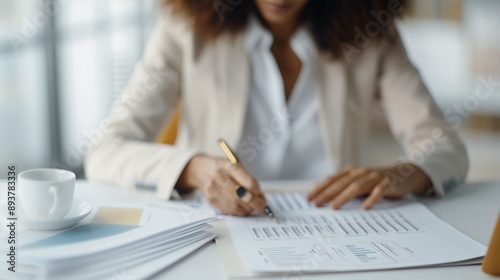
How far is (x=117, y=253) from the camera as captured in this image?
0.83 meters

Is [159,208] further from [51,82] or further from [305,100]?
[51,82]

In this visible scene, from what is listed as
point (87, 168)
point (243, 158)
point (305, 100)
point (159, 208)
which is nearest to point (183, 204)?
point (159, 208)

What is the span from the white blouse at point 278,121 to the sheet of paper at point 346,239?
438 mm

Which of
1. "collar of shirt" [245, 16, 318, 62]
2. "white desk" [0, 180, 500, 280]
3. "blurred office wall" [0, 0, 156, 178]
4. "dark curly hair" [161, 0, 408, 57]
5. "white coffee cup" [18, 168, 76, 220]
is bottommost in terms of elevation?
"blurred office wall" [0, 0, 156, 178]

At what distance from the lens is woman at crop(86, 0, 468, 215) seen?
154 cm

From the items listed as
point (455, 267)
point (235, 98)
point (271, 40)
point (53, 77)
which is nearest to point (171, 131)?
point (235, 98)

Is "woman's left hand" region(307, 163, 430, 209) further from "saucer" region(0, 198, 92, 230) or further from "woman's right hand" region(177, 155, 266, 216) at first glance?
"saucer" region(0, 198, 92, 230)

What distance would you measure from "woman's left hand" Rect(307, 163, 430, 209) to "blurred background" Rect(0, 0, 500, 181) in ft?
5.15

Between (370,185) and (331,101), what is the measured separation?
1.48 feet

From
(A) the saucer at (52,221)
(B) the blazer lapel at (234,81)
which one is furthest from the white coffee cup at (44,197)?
(B) the blazer lapel at (234,81)

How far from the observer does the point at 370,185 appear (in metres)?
1.21

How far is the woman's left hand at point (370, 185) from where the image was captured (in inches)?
46.2

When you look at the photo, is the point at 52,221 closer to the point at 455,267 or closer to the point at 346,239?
the point at 346,239

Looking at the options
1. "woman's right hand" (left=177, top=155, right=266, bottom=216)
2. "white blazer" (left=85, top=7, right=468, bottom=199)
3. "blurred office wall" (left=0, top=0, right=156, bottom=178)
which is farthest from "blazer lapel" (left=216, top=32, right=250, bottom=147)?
"blurred office wall" (left=0, top=0, right=156, bottom=178)
